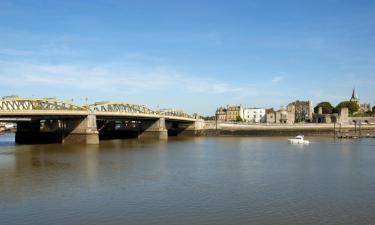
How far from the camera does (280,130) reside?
4951 inches

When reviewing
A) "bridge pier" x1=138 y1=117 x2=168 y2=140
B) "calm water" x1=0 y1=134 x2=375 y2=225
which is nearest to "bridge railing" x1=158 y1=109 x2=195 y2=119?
"bridge pier" x1=138 y1=117 x2=168 y2=140

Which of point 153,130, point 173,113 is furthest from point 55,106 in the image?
point 173,113

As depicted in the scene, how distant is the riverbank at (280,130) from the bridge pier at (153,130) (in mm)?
19424

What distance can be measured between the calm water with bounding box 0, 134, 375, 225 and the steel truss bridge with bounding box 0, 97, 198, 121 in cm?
2209

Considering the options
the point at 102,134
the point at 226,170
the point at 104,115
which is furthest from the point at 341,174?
the point at 102,134

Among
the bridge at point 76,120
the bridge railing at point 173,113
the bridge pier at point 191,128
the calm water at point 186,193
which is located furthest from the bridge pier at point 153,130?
the calm water at point 186,193

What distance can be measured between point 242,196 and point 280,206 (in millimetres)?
3310

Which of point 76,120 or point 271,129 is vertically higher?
point 76,120

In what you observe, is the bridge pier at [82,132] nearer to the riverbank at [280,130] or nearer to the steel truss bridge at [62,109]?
the steel truss bridge at [62,109]

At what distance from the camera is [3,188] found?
2991 cm

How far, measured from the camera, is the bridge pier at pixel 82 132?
253 ft

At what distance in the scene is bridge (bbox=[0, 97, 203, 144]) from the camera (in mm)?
70625

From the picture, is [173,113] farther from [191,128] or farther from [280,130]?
[280,130]

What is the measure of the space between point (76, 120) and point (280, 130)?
63031mm
